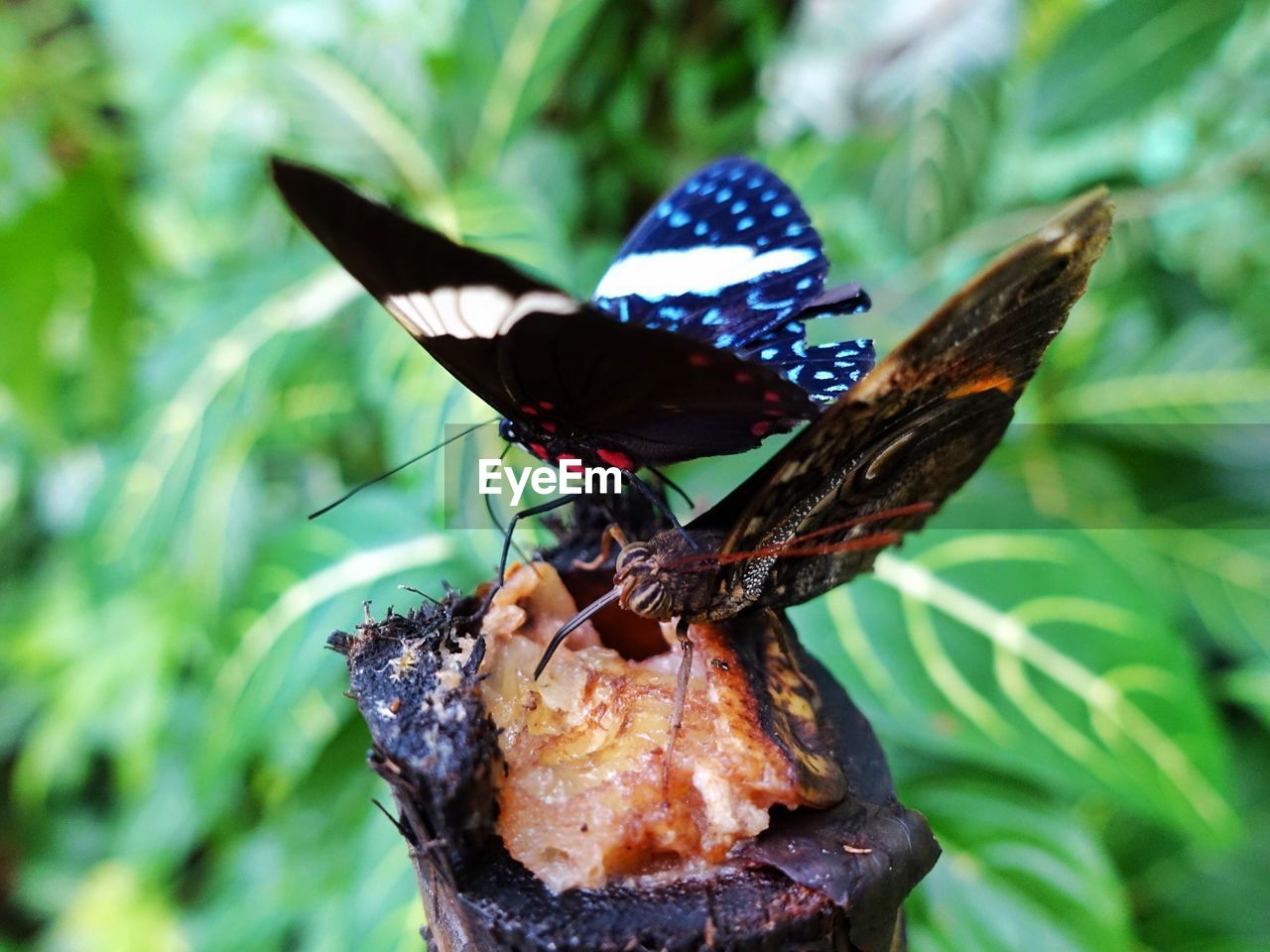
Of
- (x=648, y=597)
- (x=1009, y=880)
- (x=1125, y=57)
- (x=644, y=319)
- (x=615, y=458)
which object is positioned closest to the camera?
(x=648, y=597)

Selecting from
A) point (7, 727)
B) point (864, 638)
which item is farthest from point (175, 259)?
point (864, 638)

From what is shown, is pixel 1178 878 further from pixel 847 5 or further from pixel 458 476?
pixel 847 5

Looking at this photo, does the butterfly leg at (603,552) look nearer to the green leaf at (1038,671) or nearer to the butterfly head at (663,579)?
the butterfly head at (663,579)

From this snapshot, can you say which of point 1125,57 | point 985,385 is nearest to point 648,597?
point 985,385

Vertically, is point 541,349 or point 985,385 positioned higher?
point 541,349

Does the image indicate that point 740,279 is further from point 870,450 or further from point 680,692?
point 680,692

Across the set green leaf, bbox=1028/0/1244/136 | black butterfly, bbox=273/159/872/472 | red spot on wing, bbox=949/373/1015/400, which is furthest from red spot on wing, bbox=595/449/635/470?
green leaf, bbox=1028/0/1244/136

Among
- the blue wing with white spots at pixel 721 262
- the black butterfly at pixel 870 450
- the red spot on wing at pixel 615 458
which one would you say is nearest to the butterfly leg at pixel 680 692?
the black butterfly at pixel 870 450
